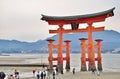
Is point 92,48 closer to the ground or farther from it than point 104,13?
closer to the ground

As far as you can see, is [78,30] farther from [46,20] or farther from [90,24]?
[46,20]

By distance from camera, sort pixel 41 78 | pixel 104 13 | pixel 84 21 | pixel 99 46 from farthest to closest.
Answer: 1. pixel 99 46
2. pixel 84 21
3. pixel 104 13
4. pixel 41 78

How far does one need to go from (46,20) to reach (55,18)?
129 cm

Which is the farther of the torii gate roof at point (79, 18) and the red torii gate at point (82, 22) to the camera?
the red torii gate at point (82, 22)

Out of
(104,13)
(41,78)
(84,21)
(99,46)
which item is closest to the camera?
(41,78)

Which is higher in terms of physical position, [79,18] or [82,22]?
[79,18]

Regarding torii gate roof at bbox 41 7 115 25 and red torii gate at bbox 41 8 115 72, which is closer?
torii gate roof at bbox 41 7 115 25

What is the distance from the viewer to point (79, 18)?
32188 millimetres

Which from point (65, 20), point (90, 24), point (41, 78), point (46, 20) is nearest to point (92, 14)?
point (90, 24)

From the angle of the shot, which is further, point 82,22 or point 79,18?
point 82,22

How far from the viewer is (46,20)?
1329 inches

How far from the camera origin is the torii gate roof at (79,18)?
30325mm

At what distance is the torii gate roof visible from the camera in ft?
99.5

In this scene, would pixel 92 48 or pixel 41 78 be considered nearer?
pixel 41 78
